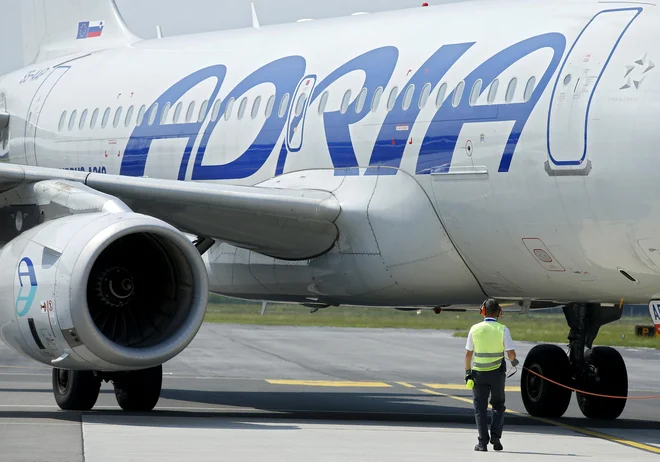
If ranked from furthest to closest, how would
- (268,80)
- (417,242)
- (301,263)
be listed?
(268,80) → (301,263) → (417,242)

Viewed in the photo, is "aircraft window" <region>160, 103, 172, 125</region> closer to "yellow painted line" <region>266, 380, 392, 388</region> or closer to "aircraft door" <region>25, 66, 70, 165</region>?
"aircraft door" <region>25, 66, 70, 165</region>

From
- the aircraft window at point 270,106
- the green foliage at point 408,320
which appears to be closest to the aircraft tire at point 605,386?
the aircraft window at point 270,106

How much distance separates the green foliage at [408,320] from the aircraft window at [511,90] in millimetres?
27408

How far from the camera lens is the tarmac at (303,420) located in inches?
478

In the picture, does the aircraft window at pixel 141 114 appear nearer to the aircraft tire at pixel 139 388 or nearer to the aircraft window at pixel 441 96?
the aircraft tire at pixel 139 388

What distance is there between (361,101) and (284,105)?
4.57ft

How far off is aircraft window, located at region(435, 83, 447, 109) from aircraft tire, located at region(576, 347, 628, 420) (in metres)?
4.20

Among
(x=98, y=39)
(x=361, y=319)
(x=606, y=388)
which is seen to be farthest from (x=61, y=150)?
(x=361, y=319)

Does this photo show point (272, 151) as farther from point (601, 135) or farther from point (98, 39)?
point (98, 39)

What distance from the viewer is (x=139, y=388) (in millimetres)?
16188

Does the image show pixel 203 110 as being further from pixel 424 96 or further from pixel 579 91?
pixel 579 91

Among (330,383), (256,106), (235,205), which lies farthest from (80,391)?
(330,383)

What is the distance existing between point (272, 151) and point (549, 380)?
13.9 ft

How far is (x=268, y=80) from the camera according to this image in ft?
56.6
